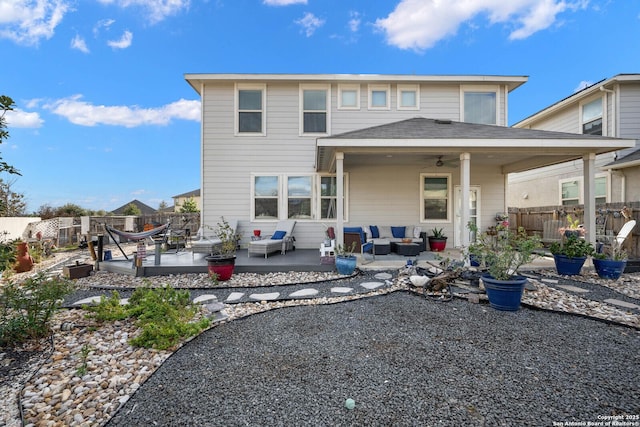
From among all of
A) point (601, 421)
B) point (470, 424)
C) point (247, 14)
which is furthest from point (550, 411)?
point (247, 14)

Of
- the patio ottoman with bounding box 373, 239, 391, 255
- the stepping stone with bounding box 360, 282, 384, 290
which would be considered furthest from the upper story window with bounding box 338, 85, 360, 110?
the stepping stone with bounding box 360, 282, 384, 290

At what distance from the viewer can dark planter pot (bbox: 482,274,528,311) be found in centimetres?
357

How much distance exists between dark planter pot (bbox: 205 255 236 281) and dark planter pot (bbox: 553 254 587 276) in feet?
20.9

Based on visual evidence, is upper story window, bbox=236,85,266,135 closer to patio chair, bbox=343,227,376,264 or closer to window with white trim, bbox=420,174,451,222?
patio chair, bbox=343,227,376,264

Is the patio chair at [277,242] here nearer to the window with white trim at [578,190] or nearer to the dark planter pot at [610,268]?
the dark planter pot at [610,268]

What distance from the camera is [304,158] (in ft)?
27.3

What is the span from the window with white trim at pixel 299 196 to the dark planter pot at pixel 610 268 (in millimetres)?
6368

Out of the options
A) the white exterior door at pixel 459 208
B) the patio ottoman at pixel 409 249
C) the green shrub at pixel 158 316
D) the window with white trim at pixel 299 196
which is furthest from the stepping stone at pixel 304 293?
the white exterior door at pixel 459 208

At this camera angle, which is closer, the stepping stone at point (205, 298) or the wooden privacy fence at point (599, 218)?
the stepping stone at point (205, 298)

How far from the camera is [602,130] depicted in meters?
9.13

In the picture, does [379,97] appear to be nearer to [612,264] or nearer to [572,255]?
[572,255]

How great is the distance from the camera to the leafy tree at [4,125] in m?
2.44

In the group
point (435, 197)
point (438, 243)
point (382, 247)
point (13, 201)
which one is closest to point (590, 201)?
point (438, 243)

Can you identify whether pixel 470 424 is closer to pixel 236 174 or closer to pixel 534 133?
pixel 534 133
